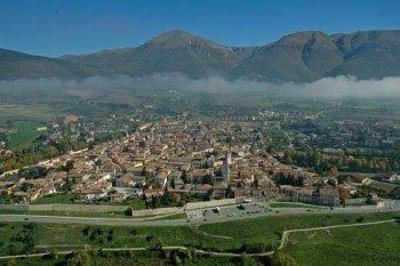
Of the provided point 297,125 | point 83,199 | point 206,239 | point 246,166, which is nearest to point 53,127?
point 297,125

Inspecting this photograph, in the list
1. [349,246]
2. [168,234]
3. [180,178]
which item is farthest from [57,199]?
[349,246]

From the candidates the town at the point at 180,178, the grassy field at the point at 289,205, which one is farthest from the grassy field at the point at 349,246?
the town at the point at 180,178

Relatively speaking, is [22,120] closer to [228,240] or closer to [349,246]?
[228,240]

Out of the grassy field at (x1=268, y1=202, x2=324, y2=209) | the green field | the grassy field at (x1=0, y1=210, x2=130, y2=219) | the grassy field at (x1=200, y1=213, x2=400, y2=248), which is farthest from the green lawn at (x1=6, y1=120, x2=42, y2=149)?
the grassy field at (x1=200, y1=213, x2=400, y2=248)

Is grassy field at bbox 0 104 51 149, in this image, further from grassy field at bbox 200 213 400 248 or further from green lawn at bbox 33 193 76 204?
grassy field at bbox 200 213 400 248

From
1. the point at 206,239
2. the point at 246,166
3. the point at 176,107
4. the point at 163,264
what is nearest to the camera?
the point at 163,264

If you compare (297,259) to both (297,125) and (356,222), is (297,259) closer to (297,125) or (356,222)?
(356,222)

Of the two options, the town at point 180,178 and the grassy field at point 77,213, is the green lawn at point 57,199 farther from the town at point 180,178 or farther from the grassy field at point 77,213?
the grassy field at point 77,213

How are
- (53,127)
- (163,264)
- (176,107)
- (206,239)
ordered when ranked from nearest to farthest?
(163,264)
(206,239)
(53,127)
(176,107)
